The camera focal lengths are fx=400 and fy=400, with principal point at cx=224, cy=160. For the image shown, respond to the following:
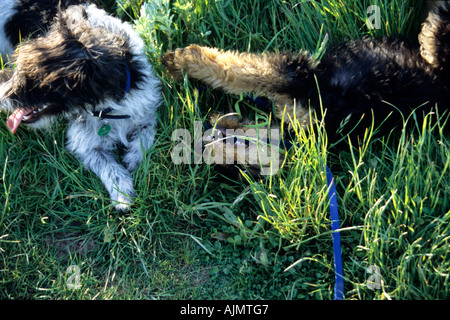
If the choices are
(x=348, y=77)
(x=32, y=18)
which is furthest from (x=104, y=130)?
(x=348, y=77)

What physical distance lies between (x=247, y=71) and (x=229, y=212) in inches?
38.5

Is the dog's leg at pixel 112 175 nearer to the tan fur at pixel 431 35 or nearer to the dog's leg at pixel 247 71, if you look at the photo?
the dog's leg at pixel 247 71

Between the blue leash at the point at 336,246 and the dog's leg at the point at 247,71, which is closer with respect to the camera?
the blue leash at the point at 336,246

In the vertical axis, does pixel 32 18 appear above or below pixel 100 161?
above

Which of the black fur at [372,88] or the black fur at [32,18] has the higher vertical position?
the black fur at [32,18]

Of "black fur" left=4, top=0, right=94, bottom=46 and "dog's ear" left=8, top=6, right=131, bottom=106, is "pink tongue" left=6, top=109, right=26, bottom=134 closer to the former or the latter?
"dog's ear" left=8, top=6, right=131, bottom=106

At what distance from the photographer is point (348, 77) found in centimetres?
266

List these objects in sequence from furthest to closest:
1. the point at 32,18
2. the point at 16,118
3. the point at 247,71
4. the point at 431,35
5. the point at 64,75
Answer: the point at 32,18 < the point at 247,71 < the point at 431,35 < the point at 16,118 < the point at 64,75

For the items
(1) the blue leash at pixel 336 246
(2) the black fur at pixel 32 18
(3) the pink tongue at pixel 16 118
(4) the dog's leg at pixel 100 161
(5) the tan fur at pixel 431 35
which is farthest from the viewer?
(2) the black fur at pixel 32 18

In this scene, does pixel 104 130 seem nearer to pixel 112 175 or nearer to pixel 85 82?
pixel 112 175

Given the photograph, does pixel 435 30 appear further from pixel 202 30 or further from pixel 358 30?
pixel 202 30

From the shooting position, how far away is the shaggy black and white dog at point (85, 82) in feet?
7.63

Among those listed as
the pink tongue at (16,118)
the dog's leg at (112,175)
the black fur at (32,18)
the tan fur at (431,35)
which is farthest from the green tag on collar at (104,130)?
the tan fur at (431,35)

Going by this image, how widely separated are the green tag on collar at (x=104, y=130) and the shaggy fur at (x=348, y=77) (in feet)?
1.98
